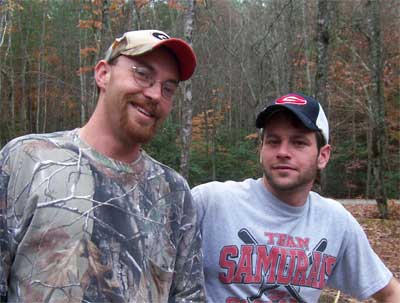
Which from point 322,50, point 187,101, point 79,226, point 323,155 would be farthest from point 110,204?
point 187,101

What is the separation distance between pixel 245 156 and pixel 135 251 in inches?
932

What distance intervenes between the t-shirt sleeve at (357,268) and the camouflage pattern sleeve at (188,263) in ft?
2.73

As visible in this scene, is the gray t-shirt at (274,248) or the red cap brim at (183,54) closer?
the red cap brim at (183,54)

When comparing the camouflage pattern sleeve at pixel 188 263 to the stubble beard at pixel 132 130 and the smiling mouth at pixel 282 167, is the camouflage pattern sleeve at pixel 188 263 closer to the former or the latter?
the stubble beard at pixel 132 130

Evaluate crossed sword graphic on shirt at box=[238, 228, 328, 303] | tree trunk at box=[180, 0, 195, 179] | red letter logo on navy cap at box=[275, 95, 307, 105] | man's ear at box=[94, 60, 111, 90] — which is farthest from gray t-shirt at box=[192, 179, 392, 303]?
tree trunk at box=[180, 0, 195, 179]

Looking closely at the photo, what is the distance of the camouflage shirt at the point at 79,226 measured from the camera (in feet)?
5.51

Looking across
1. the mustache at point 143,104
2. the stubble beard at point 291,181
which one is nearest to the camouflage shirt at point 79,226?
the mustache at point 143,104

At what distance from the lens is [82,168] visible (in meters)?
1.79

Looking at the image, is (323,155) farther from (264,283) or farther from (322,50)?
(322,50)

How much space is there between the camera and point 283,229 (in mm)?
2406

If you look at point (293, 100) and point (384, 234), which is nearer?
point (293, 100)

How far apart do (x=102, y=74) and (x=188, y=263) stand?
31.4 inches

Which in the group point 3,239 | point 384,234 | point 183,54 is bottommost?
point 384,234

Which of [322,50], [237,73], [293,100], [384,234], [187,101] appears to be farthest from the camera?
[237,73]
